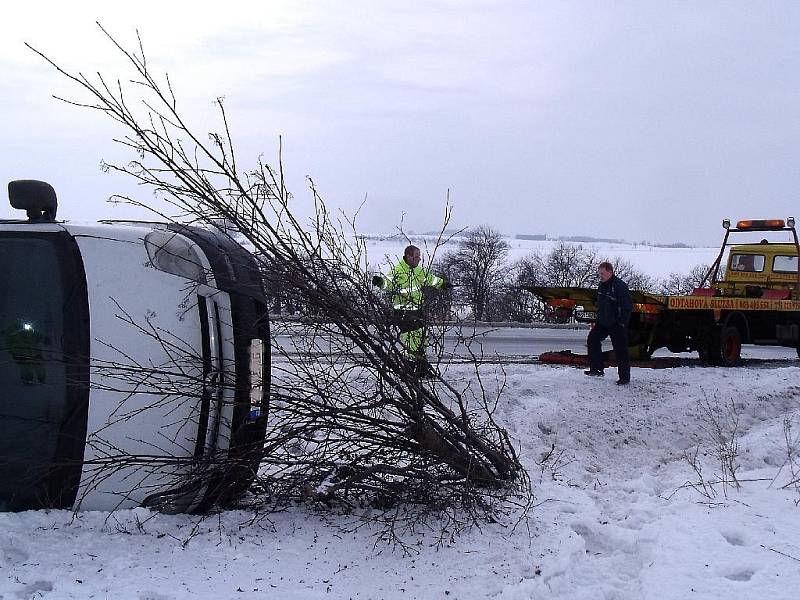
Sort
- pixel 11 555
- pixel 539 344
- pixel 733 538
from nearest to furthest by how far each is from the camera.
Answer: pixel 11 555, pixel 733 538, pixel 539 344

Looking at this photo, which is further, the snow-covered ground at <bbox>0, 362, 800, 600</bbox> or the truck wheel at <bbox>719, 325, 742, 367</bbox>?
the truck wheel at <bbox>719, 325, 742, 367</bbox>

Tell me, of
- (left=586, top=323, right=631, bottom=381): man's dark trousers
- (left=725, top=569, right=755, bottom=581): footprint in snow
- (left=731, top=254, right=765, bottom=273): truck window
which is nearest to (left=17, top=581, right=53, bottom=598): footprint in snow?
(left=725, top=569, right=755, bottom=581): footprint in snow

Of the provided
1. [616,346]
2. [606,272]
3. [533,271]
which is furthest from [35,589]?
[533,271]

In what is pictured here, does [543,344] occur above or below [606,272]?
below

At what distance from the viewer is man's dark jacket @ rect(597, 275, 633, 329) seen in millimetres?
9406

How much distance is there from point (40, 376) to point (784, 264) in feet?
42.3

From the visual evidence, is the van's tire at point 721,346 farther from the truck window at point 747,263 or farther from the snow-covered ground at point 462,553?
the snow-covered ground at point 462,553

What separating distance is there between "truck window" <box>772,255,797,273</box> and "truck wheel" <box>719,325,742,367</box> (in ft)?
7.13

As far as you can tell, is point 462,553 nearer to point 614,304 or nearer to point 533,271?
point 614,304

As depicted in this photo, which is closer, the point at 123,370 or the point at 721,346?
the point at 123,370

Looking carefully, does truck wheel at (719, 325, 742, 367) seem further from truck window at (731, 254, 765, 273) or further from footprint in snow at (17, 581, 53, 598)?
footprint in snow at (17, 581, 53, 598)

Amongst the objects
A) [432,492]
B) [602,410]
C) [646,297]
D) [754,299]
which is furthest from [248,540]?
[754,299]

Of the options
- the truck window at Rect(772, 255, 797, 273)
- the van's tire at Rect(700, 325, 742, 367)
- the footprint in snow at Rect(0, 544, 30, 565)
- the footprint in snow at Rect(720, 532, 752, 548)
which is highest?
the truck window at Rect(772, 255, 797, 273)

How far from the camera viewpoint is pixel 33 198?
15.0ft
